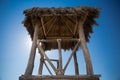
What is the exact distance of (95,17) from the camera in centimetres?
955

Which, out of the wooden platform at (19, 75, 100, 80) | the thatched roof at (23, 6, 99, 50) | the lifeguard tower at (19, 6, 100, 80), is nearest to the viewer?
the wooden platform at (19, 75, 100, 80)

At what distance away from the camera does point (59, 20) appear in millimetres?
9672

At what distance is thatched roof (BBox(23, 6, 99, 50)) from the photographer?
9.13m

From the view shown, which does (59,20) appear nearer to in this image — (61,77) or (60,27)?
(60,27)

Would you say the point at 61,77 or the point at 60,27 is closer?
the point at 61,77

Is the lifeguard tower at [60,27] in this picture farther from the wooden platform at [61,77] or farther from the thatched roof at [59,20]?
the wooden platform at [61,77]

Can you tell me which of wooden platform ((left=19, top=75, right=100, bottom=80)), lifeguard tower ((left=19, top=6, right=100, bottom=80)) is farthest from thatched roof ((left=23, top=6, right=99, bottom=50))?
wooden platform ((left=19, top=75, right=100, bottom=80))

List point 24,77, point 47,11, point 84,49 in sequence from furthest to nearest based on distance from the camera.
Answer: point 47,11 → point 84,49 → point 24,77

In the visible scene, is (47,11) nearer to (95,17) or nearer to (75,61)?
(95,17)

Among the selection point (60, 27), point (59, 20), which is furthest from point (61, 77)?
point (60, 27)

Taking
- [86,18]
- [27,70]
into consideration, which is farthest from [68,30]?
[27,70]

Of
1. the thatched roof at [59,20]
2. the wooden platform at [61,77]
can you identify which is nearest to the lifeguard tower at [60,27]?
the thatched roof at [59,20]

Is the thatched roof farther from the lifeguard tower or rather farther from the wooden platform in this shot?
the wooden platform

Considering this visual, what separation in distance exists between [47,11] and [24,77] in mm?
3001
